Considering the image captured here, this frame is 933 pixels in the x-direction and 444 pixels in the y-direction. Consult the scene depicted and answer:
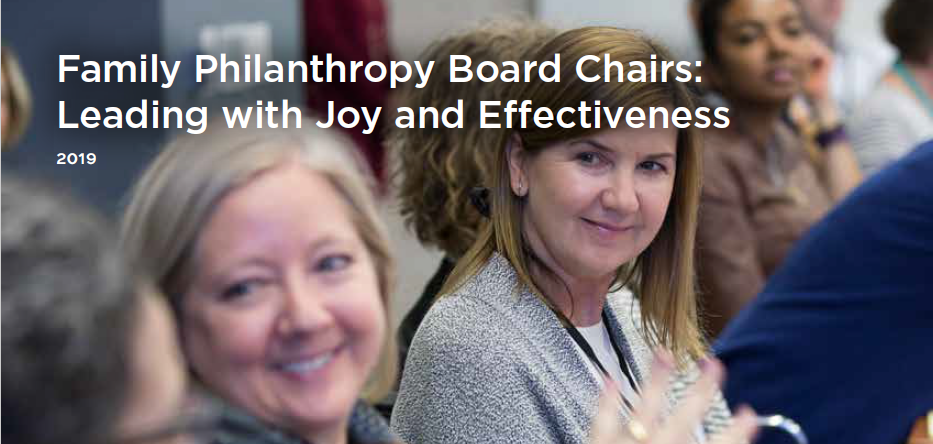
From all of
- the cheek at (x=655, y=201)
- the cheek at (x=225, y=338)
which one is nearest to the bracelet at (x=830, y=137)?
the cheek at (x=655, y=201)

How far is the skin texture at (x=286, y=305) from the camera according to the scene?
45.8 inches

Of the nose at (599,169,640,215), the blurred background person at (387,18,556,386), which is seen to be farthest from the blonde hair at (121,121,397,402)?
the blurred background person at (387,18,556,386)

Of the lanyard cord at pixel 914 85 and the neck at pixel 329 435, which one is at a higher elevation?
the lanyard cord at pixel 914 85

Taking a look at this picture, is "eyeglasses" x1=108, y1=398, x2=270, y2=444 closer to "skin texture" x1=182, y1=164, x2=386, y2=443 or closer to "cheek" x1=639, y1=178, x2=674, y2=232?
"skin texture" x1=182, y1=164, x2=386, y2=443

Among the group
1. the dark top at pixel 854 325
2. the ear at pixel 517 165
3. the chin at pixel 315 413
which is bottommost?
the dark top at pixel 854 325

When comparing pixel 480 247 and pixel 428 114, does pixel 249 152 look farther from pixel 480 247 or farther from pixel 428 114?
pixel 428 114

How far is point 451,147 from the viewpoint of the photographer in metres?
2.27

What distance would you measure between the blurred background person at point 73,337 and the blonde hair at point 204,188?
0.48ft

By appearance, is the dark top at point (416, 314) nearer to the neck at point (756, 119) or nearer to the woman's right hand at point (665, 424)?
the woman's right hand at point (665, 424)

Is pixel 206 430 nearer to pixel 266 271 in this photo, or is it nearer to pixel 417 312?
pixel 266 271

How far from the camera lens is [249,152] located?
120 centimetres

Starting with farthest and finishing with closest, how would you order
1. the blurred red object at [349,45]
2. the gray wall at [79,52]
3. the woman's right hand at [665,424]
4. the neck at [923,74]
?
the blurred red object at [349,45], the neck at [923,74], the gray wall at [79,52], the woman's right hand at [665,424]

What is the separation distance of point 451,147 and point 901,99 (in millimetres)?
1981

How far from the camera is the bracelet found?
3.83 m
